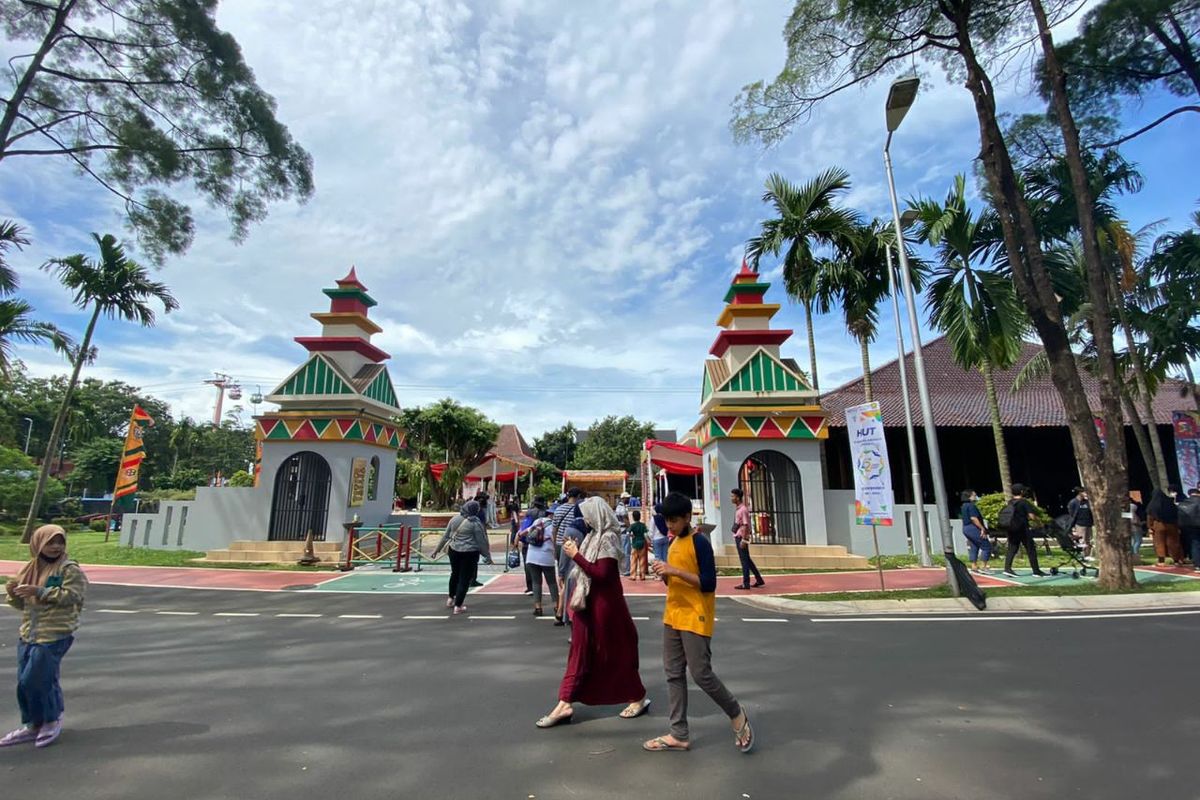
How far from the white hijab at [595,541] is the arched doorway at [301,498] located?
1210 cm

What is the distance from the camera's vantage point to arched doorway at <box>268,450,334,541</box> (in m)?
14.3

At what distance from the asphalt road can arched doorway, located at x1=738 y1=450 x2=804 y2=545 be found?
6831 millimetres

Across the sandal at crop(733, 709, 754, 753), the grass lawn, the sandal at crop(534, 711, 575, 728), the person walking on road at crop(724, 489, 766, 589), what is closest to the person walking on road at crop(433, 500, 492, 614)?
the sandal at crop(534, 711, 575, 728)

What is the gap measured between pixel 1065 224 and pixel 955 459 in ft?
30.1

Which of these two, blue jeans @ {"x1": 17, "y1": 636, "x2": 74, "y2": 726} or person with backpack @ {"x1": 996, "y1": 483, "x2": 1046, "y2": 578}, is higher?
person with backpack @ {"x1": 996, "y1": 483, "x2": 1046, "y2": 578}

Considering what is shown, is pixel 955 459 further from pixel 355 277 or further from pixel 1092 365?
pixel 355 277

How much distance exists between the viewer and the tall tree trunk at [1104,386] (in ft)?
28.7

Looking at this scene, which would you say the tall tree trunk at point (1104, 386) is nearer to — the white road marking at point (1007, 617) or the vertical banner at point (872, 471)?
the white road marking at point (1007, 617)

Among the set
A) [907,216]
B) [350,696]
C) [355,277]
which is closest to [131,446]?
[355,277]

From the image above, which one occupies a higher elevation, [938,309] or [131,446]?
Result: [938,309]

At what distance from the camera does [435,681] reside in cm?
487

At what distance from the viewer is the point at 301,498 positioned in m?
14.5

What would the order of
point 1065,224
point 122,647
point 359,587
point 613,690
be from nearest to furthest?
point 613,690
point 122,647
point 359,587
point 1065,224

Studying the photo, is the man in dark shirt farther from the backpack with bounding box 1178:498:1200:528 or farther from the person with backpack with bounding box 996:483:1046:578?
the backpack with bounding box 1178:498:1200:528
